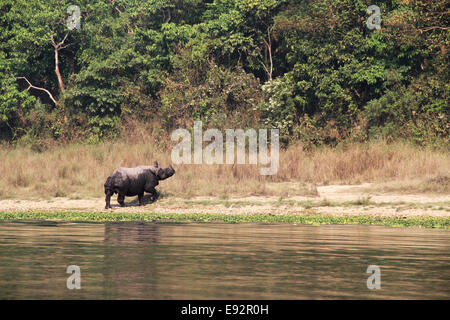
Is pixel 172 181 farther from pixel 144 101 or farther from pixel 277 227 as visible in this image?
pixel 144 101

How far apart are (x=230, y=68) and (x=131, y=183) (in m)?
14.0

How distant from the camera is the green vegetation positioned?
18453mm

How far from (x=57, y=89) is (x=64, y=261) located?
102ft

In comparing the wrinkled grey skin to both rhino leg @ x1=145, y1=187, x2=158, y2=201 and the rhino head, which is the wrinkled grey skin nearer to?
rhino leg @ x1=145, y1=187, x2=158, y2=201

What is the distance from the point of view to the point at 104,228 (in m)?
17.6

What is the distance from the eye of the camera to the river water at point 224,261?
9.70 meters

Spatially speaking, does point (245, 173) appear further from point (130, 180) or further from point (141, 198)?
point (130, 180)

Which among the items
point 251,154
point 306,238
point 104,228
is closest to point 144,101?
point 251,154

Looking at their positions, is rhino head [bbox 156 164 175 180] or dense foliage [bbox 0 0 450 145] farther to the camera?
dense foliage [bbox 0 0 450 145]

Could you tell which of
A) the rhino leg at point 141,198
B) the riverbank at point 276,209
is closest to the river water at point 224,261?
the riverbank at point 276,209

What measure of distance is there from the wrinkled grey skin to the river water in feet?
16.4

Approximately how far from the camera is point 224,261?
12219mm

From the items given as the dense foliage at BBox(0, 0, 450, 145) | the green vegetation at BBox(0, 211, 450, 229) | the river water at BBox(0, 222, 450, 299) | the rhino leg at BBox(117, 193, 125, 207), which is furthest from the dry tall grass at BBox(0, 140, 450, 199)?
the river water at BBox(0, 222, 450, 299)

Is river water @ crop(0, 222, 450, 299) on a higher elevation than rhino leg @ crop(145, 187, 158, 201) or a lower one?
lower
